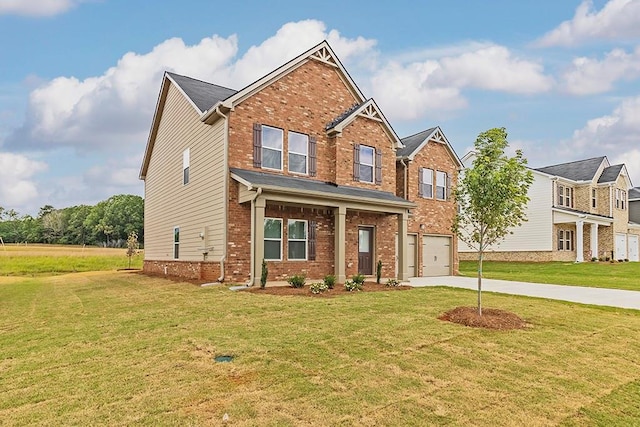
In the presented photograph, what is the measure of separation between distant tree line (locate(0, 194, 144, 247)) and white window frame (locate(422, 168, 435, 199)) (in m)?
64.7

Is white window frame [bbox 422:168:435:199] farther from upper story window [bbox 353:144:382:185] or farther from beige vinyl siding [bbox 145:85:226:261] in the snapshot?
beige vinyl siding [bbox 145:85:226:261]

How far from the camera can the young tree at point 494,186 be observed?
793cm

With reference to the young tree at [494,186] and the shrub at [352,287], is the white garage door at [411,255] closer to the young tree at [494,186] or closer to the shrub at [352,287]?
the shrub at [352,287]

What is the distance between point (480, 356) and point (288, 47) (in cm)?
1761

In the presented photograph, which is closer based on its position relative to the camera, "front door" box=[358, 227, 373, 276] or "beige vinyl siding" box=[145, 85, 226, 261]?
"beige vinyl siding" box=[145, 85, 226, 261]

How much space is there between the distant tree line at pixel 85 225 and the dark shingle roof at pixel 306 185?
216 feet

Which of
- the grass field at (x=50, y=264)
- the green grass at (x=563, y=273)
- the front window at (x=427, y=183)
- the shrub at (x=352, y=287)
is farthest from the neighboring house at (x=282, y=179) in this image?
the grass field at (x=50, y=264)

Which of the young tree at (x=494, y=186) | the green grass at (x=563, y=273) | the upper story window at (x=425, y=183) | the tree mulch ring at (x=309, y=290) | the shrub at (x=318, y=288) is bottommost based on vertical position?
the green grass at (x=563, y=273)

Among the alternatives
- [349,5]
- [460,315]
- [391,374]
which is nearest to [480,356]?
[391,374]

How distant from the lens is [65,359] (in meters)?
5.34

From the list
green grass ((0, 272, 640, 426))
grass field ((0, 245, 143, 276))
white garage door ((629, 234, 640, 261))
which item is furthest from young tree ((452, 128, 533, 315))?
white garage door ((629, 234, 640, 261))

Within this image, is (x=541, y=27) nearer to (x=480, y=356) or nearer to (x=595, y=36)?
(x=595, y=36)

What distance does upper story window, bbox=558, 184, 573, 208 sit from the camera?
3154 centimetres

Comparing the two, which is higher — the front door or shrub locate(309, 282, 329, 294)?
the front door
